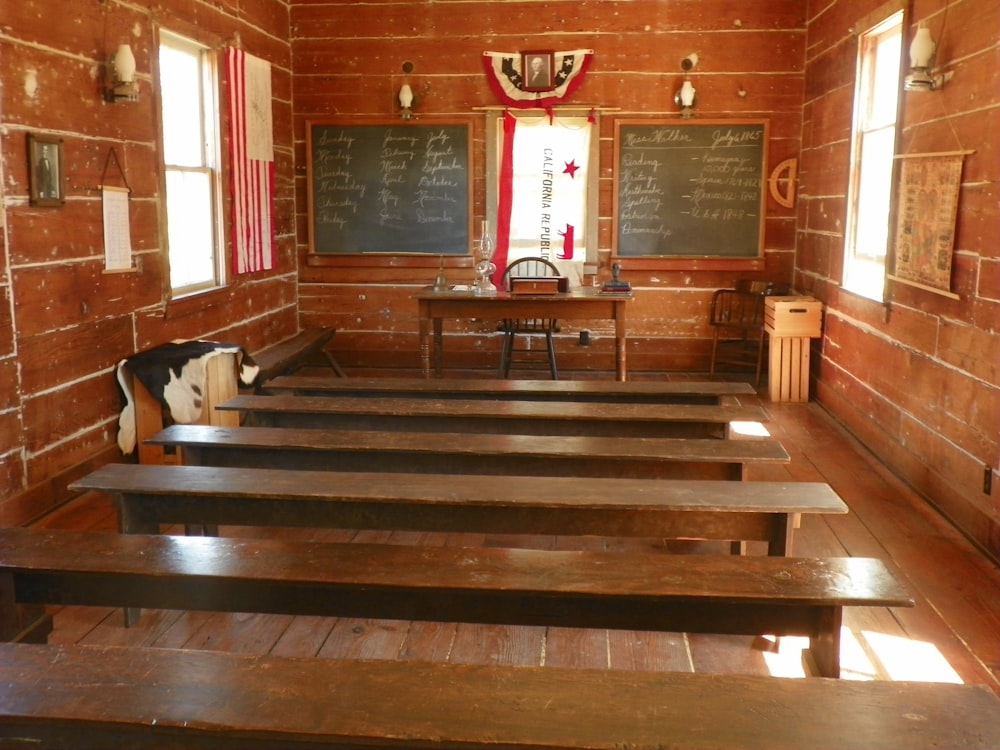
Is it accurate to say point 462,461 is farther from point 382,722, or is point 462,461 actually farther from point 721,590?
point 382,722

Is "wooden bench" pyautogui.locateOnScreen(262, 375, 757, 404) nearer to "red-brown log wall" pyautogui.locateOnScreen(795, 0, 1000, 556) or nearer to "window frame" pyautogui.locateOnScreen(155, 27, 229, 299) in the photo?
"red-brown log wall" pyautogui.locateOnScreen(795, 0, 1000, 556)

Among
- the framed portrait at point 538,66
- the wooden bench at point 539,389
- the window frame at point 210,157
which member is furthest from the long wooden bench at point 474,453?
the framed portrait at point 538,66

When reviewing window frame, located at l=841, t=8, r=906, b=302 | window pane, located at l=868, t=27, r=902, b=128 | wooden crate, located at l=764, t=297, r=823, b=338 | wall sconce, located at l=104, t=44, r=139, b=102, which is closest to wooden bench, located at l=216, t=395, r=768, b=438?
wall sconce, located at l=104, t=44, r=139, b=102

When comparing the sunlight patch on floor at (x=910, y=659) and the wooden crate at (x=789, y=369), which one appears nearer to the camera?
the sunlight patch on floor at (x=910, y=659)

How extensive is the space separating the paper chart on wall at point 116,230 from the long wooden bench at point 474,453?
5.03 feet

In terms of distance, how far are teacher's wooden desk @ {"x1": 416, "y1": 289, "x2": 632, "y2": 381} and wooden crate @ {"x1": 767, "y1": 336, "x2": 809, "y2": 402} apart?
3.49 feet

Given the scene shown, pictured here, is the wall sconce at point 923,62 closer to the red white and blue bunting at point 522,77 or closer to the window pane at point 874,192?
the window pane at point 874,192

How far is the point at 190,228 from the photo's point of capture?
5.18 metres

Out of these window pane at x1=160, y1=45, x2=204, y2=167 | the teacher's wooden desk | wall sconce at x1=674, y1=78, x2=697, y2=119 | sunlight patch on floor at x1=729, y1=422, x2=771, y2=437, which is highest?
wall sconce at x1=674, y1=78, x2=697, y2=119

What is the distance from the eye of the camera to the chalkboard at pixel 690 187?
259 inches

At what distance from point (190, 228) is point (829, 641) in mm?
4223

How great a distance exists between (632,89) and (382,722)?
19.1ft

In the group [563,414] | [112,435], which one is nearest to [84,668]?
[563,414]

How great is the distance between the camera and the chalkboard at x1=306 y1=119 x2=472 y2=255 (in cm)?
669
